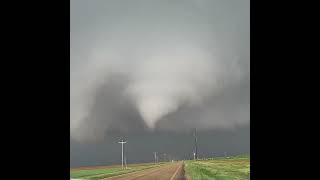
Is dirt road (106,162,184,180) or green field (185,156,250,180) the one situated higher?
green field (185,156,250,180)

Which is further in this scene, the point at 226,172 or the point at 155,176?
the point at 155,176

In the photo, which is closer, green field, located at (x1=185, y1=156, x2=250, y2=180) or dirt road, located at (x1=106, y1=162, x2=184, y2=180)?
green field, located at (x1=185, y1=156, x2=250, y2=180)

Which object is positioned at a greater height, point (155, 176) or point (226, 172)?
point (226, 172)

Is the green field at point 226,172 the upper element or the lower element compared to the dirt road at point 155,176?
upper

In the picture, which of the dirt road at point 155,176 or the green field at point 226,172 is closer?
the green field at point 226,172
